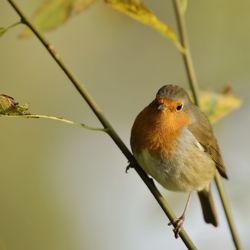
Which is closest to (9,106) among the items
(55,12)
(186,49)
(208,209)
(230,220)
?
(55,12)

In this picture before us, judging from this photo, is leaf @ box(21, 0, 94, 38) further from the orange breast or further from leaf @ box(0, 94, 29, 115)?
the orange breast

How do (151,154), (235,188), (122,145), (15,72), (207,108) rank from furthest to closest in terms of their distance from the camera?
1. (15,72)
2. (235,188)
3. (151,154)
4. (207,108)
5. (122,145)

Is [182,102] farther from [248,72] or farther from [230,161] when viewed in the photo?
[248,72]

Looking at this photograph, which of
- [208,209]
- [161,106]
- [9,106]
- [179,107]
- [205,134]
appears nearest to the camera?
[9,106]

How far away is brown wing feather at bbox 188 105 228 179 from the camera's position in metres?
3.31

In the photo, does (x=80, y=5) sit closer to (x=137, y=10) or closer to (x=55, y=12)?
(x=55, y=12)

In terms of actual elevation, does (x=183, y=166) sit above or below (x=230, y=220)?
above

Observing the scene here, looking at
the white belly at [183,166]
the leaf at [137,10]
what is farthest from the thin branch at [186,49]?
the white belly at [183,166]

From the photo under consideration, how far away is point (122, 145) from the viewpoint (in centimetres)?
212

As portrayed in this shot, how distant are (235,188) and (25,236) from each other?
150 cm

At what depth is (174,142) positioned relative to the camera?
3.13 meters

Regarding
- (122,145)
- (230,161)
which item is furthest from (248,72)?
(122,145)

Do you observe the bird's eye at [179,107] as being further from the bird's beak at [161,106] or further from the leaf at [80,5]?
the leaf at [80,5]

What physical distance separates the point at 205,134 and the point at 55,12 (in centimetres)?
139
